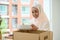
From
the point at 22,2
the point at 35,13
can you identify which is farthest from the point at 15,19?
the point at 35,13

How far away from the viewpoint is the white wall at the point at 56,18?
2797 mm

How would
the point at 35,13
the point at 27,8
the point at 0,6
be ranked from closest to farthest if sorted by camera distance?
the point at 35,13 < the point at 0,6 < the point at 27,8

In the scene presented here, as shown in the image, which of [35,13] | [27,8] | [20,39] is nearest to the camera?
[20,39]

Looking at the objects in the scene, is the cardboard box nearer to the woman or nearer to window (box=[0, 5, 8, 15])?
the woman

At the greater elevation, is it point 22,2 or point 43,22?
point 22,2

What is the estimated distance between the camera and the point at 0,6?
271 cm

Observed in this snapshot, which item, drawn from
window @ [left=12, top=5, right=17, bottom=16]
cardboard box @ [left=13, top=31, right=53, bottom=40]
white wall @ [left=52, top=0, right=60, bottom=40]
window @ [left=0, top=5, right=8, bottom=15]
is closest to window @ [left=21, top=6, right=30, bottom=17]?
window @ [left=12, top=5, right=17, bottom=16]

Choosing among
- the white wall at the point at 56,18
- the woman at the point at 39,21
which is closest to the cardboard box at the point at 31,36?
the woman at the point at 39,21

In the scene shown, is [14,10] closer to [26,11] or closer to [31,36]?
[26,11]

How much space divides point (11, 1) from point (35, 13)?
1.21 meters

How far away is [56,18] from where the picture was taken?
9.37 feet

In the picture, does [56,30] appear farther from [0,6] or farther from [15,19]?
[0,6]

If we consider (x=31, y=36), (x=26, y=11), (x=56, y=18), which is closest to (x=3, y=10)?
(x=26, y=11)

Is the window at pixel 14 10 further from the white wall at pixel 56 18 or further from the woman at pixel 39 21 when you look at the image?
the woman at pixel 39 21
